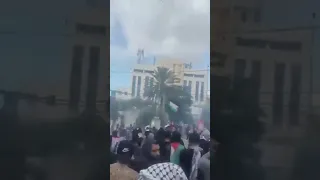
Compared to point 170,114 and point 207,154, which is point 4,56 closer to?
point 170,114

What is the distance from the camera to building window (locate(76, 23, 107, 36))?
2029 millimetres

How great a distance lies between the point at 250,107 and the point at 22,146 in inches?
41.9

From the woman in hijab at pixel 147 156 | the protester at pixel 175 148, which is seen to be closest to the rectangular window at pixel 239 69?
the protester at pixel 175 148

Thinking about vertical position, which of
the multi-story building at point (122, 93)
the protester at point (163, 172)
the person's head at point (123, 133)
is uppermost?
the multi-story building at point (122, 93)

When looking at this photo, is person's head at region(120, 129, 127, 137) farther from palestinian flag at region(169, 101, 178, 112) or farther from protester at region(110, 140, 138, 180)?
palestinian flag at region(169, 101, 178, 112)

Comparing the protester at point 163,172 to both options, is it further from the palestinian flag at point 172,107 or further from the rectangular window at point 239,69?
the rectangular window at point 239,69

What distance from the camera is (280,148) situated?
6.61ft

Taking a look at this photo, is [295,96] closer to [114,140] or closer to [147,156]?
[147,156]

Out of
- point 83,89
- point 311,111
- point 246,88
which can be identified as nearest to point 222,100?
point 246,88

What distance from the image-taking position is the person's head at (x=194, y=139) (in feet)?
6.60

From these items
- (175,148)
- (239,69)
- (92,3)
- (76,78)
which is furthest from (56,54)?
(239,69)

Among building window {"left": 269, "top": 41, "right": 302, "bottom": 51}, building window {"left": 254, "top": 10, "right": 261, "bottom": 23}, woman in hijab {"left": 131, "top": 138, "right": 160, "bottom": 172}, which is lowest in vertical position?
→ woman in hijab {"left": 131, "top": 138, "right": 160, "bottom": 172}

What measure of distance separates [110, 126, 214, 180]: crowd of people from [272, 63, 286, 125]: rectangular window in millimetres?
324

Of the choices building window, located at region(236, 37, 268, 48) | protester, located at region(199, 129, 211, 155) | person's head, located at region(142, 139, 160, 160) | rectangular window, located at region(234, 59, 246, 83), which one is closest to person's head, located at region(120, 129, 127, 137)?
person's head, located at region(142, 139, 160, 160)
